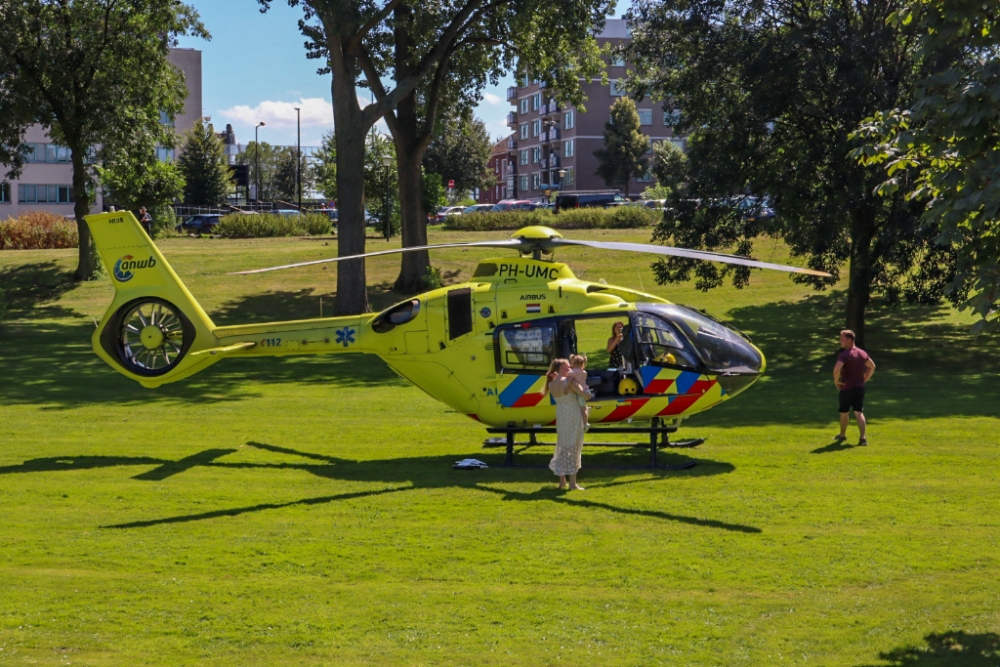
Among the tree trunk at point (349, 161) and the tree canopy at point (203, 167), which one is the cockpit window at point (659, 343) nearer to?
the tree trunk at point (349, 161)

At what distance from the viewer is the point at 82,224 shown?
45031 mm

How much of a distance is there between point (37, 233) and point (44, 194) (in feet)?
128

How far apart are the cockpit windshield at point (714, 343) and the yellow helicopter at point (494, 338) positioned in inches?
0.9

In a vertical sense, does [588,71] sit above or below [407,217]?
above

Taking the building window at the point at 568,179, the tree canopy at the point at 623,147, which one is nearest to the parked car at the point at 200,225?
the tree canopy at the point at 623,147

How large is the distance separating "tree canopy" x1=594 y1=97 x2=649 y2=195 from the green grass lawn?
8053cm

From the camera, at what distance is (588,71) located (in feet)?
140

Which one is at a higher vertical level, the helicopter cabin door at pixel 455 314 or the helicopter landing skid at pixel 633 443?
the helicopter cabin door at pixel 455 314

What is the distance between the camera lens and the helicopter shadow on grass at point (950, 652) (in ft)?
29.4

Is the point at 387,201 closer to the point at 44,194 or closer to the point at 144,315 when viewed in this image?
the point at 144,315

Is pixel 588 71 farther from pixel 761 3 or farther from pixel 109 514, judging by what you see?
pixel 109 514

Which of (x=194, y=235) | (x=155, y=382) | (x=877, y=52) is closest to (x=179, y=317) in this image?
(x=155, y=382)

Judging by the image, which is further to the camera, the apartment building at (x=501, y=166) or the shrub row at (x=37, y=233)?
the apartment building at (x=501, y=166)

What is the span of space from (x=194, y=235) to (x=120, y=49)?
89.9ft
